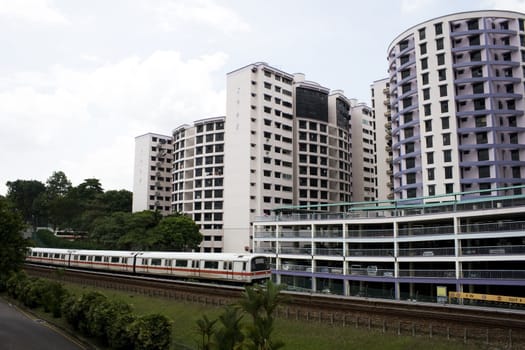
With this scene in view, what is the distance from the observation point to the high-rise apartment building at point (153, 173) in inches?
4013

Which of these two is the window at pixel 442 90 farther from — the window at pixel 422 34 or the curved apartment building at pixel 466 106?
the window at pixel 422 34

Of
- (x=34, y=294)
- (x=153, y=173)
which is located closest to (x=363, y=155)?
(x=153, y=173)

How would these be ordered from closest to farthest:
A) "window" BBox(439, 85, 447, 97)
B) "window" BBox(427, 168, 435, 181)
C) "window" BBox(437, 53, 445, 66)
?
"window" BBox(427, 168, 435, 181)
"window" BBox(439, 85, 447, 97)
"window" BBox(437, 53, 445, 66)

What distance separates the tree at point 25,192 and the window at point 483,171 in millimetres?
104375

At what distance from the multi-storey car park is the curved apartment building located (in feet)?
13.3

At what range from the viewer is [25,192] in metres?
→ 113

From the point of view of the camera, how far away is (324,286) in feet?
153

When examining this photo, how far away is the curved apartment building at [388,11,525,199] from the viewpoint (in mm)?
52188

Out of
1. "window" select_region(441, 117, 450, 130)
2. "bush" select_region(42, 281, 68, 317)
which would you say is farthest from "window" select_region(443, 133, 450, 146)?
"bush" select_region(42, 281, 68, 317)

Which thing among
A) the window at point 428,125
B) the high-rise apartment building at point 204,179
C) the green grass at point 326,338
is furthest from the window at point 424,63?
the green grass at point 326,338

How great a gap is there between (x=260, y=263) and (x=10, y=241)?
19677 millimetres

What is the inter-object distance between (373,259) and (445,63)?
29410 mm

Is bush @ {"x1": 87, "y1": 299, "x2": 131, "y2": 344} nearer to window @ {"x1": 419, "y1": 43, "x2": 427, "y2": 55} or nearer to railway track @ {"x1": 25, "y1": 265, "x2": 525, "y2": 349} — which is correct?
railway track @ {"x1": 25, "y1": 265, "x2": 525, "y2": 349}

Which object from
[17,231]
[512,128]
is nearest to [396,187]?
[512,128]
